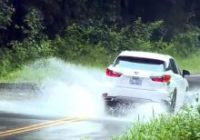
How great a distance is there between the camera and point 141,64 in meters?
19.6

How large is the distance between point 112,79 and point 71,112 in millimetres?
1274

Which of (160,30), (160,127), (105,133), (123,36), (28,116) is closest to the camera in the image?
(160,127)

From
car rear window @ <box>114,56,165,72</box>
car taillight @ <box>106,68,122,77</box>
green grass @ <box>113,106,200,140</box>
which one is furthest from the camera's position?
car rear window @ <box>114,56,165,72</box>

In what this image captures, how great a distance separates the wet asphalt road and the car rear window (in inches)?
62.4

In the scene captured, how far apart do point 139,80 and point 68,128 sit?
3468mm

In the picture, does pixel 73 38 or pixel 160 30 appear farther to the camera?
pixel 160 30

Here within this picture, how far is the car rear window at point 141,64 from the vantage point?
19578 millimetres

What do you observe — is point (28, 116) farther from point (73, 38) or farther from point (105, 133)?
point (73, 38)

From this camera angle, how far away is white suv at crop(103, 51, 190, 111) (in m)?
19.3

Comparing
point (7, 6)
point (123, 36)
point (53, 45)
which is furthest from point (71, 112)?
point (123, 36)

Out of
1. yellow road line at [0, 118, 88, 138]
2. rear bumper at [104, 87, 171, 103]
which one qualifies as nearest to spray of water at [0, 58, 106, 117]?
rear bumper at [104, 87, 171, 103]

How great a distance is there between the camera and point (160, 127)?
12164mm

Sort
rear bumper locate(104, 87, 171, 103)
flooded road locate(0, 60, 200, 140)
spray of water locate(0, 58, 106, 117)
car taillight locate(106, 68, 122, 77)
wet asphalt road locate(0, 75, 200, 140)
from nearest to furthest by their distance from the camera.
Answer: wet asphalt road locate(0, 75, 200, 140)
flooded road locate(0, 60, 200, 140)
rear bumper locate(104, 87, 171, 103)
car taillight locate(106, 68, 122, 77)
spray of water locate(0, 58, 106, 117)

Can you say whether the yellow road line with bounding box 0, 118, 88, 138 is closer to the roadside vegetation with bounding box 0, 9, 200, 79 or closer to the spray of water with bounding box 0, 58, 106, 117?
the spray of water with bounding box 0, 58, 106, 117
